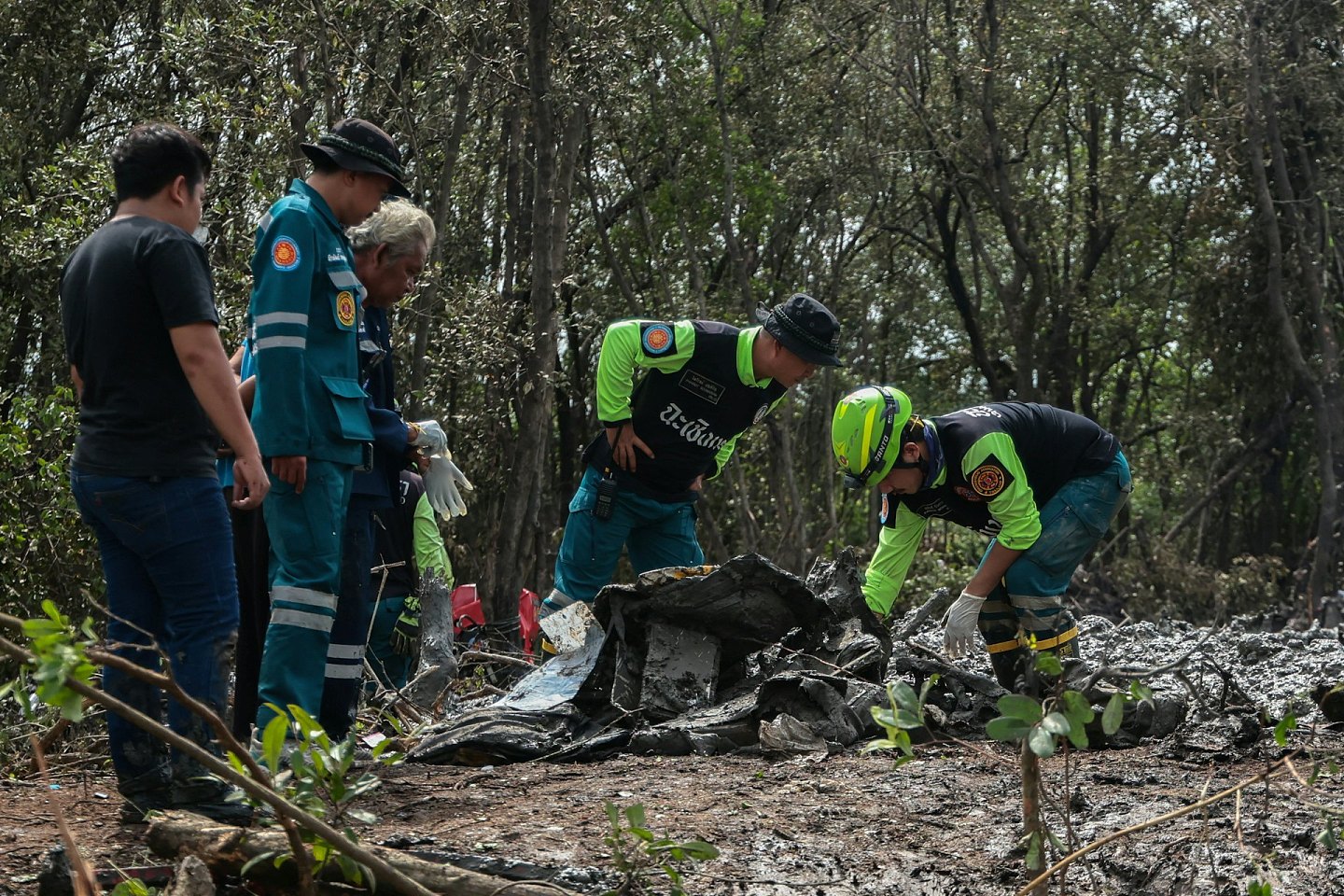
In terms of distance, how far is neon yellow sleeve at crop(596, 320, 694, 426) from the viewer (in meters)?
5.93

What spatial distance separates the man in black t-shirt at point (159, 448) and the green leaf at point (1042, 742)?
6.95 feet

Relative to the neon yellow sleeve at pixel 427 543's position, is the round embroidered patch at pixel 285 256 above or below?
above

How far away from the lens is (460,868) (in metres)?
2.73

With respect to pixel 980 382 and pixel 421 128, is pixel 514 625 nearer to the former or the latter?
pixel 421 128

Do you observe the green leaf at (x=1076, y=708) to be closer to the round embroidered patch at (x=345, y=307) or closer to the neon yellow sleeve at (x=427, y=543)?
the round embroidered patch at (x=345, y=307)

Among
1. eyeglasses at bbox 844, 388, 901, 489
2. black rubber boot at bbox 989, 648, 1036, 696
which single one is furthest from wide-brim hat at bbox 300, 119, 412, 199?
black rubber boot at bbox 989, 648, 1036, 696

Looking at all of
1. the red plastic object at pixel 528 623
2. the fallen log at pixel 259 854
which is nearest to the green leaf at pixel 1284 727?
the fallen log at pixel 259 854

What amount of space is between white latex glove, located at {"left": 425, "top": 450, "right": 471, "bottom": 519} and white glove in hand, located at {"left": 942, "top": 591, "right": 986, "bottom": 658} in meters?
2.04

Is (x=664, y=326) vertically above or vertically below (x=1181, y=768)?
above

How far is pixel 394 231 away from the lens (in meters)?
4.71

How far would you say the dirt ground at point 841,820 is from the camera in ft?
10.6

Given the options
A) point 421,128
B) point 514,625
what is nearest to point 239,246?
point 421,128

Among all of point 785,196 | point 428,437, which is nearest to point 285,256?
point 428,437

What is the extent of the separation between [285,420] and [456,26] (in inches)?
250
